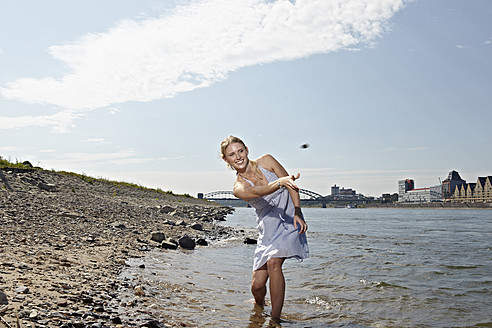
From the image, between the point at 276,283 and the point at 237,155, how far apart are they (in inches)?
63.2

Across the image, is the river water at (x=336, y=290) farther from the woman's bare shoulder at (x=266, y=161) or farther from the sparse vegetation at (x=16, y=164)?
the sparse vegetation at (x=16, y=164)

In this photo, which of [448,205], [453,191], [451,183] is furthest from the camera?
[451,183]

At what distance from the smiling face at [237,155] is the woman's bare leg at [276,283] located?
47.3 inches

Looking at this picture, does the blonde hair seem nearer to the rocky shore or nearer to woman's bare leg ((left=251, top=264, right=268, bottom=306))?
woman's bare leg ((left=251, top=264, right=268, bottom=306))

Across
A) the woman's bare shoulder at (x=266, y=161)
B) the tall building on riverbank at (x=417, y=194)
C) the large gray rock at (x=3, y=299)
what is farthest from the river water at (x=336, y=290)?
the tall building on riverbank at (x=417, y=194)

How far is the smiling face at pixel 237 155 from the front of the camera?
4.58m

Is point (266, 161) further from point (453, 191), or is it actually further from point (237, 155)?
point (453, 191)

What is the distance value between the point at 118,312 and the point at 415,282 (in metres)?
6.00

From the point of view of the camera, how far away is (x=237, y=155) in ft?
15.0

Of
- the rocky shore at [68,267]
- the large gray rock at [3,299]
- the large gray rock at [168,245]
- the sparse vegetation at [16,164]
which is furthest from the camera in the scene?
the sparse vegetation at [16,164]

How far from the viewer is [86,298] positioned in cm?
416

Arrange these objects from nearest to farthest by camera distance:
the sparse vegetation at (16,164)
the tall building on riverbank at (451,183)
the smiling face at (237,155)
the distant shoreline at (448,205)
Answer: the smiling face at (237,155), the sparse vegetation at (16,164), the distant shoreline at (448,205), the tall building on riverbank at (451,183)

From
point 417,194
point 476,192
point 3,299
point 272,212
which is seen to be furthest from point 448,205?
point 3,299

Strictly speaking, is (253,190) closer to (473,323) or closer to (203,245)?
(473,323)
